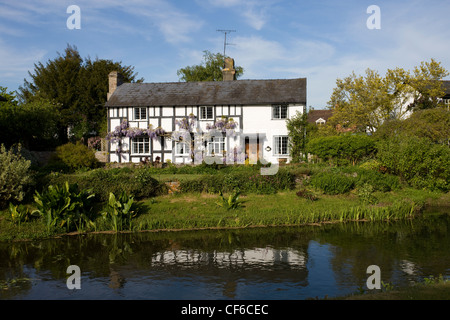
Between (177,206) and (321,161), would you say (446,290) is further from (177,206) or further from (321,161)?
(321,161)

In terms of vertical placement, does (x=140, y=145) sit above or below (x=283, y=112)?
below

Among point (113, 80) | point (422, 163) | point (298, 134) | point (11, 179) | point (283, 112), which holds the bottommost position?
point (11, 179)

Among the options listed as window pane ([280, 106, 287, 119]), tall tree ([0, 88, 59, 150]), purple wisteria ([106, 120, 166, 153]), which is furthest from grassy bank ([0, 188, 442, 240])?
tall tree ([0, 88, 59, 150])

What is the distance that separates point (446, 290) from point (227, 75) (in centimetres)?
2722

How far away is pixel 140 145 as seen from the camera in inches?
1144

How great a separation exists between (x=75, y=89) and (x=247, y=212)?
27.3 metres

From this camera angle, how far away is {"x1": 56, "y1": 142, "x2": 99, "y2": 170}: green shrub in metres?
25.1

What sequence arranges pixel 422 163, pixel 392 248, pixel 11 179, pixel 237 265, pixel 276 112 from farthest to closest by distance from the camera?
pixel 276 112 < pixel 422 163 < pixel 11 179 < pixel 392 248 < pixel 237 265

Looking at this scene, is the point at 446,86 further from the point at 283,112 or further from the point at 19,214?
the point at 19,214

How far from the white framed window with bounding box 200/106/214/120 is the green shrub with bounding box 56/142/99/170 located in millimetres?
8306

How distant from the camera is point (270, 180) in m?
18.1

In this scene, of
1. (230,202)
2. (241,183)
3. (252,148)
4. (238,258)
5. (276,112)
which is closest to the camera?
(238,258)

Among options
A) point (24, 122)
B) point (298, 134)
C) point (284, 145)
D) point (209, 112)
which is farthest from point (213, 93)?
point (24, 122)

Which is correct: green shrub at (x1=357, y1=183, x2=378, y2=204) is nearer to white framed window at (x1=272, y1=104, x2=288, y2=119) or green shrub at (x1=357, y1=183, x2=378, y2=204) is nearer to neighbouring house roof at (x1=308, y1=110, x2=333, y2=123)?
white framed window at (x1=272, y1=104, x2=288, y2=119)
